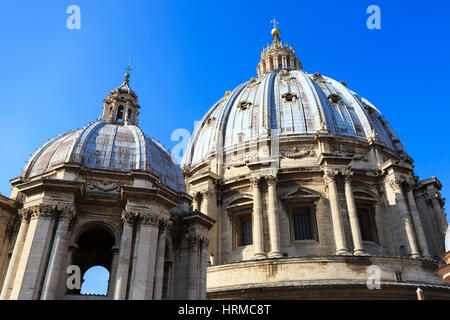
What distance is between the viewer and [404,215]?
98.8 feet

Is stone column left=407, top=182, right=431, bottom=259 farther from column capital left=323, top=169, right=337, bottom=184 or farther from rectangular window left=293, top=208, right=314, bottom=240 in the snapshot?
rectangular window left=293, top=208, right=314, bottom=240

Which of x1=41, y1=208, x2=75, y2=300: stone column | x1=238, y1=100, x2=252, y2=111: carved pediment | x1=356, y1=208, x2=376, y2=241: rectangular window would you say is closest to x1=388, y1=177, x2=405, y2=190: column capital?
x1=356, y1=208, x2=376, y2=241: rectangular window

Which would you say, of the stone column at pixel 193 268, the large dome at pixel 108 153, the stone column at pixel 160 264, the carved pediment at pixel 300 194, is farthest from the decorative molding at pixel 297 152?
the stone column at pixel 160 264

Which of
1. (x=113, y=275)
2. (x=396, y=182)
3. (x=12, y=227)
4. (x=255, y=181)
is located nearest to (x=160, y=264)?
(x=113, y=275)

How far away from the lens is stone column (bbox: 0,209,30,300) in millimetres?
15405

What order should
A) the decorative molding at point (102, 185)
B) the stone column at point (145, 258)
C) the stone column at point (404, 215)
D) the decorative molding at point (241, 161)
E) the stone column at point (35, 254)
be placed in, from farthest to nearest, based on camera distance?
the decorative molding at point (241, 161) → the stone column at point (404, 215) → the decorative molding at point (102, 185) → the stone column at point (145, 258) → the stone column at point (35, 254)

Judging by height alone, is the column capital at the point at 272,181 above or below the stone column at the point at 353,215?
above

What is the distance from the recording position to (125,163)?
19250 millimetres

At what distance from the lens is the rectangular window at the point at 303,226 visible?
30.1 m

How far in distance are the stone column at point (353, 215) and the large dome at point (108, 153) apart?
13456mm

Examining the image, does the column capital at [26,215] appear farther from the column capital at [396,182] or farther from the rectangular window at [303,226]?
the column capital at [396,182]

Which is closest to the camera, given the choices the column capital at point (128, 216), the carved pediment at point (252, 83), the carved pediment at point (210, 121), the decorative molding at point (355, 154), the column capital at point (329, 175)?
the column capital at point (128, 216)

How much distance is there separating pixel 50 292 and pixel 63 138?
911 centimetres
